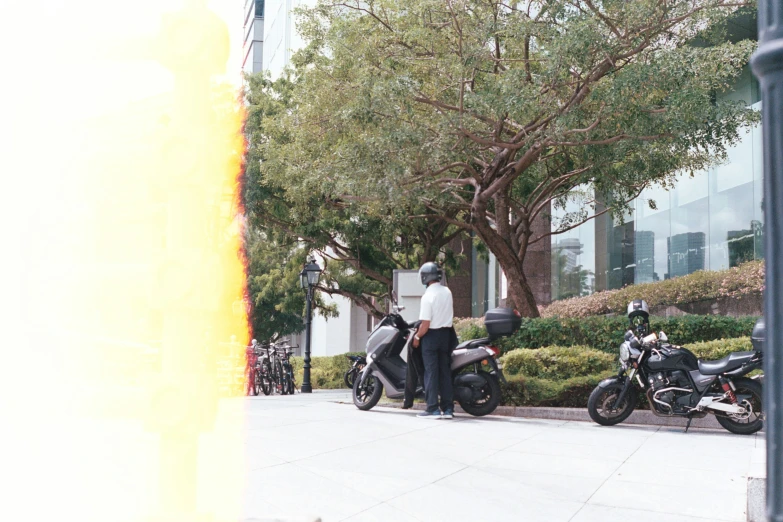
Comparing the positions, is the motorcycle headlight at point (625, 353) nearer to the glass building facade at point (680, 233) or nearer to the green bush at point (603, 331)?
the green bush at point (603, 331)

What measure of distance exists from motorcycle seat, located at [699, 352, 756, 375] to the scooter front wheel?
4188 millimetres

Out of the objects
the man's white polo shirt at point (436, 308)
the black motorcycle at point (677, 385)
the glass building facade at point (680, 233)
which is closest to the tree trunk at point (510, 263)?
the glass building facade at point (680, 233)

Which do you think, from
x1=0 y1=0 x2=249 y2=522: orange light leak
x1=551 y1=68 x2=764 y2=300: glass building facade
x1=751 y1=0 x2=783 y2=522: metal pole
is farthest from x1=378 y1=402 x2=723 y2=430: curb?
x1=751 y1=0 x2=783 y2=522: metal pole

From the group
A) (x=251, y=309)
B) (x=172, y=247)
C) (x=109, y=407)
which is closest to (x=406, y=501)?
(x=172, y=247)

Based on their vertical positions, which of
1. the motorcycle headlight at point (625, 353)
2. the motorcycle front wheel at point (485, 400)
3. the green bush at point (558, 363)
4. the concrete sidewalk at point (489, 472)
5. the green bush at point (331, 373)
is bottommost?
the green bush at point (331, 373)

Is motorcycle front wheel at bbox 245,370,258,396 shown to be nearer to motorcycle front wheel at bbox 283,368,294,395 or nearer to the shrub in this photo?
motorcycle front wheel at bbox 283,368,294,395

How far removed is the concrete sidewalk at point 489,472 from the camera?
4582 mm

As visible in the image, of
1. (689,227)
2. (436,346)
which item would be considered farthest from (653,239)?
(436,346)

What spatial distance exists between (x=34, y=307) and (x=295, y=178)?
14.5 m

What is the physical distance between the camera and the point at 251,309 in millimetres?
39562

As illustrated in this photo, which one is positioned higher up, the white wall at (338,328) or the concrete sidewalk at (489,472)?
the white wall at (338,328)

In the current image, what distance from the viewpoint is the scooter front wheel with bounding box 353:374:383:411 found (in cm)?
1054

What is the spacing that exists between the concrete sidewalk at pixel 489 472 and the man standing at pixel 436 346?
0.74 m

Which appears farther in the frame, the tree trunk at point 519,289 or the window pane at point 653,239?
the window pane at point 653,239
